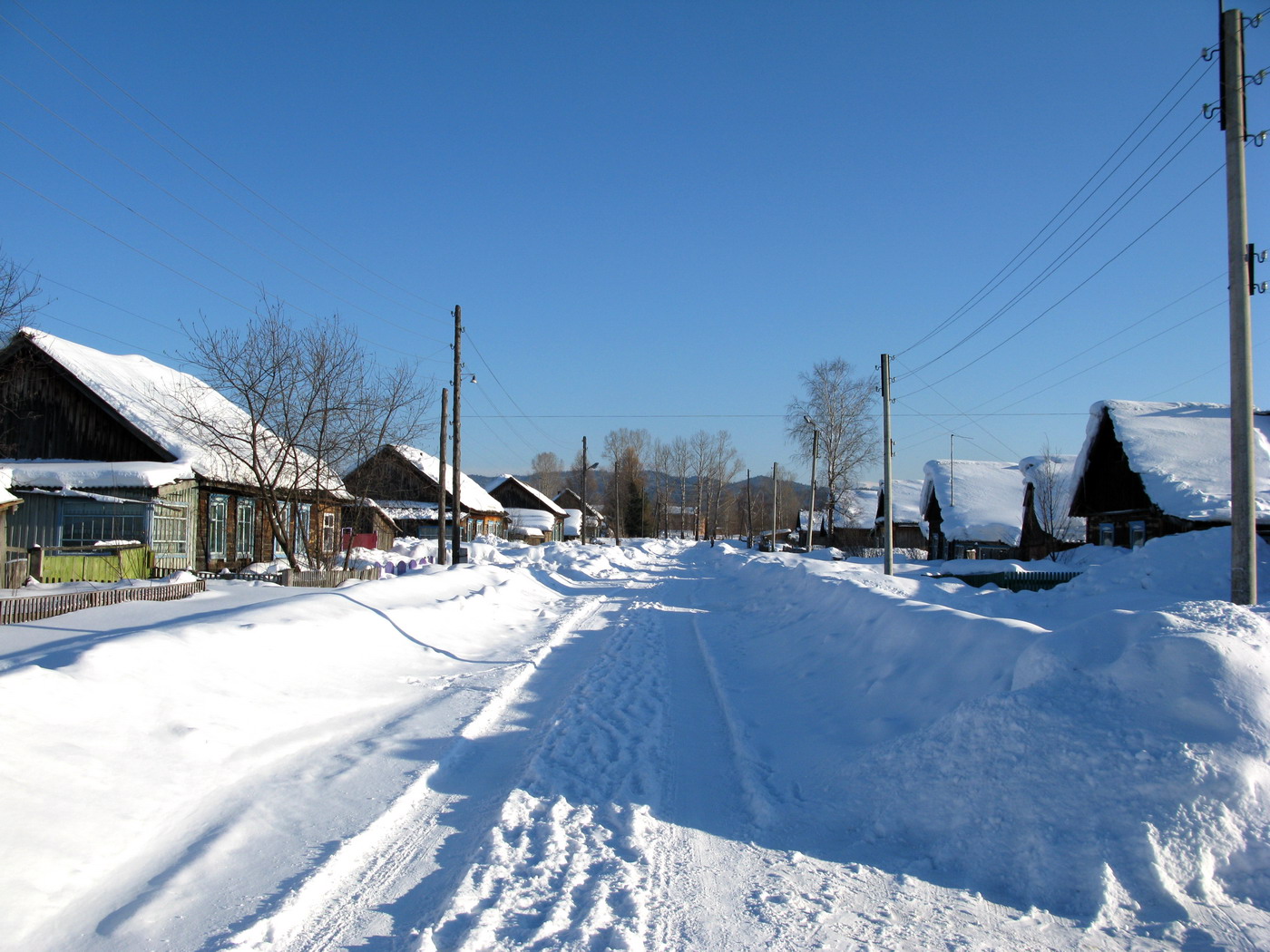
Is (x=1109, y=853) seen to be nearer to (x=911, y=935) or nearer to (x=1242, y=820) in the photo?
(x=1242, y=820)

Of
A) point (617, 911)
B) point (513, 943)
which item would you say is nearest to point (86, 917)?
point (513, 943)

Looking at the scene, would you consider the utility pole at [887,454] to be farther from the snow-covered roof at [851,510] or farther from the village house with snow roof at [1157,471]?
the snow-covered roof at [851,510]

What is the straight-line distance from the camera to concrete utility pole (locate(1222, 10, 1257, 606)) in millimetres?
8602

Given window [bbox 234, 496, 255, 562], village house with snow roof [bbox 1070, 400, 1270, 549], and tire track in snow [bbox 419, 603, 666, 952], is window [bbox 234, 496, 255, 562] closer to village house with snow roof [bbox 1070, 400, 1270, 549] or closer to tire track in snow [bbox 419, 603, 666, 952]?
tire track in snow [bbox 419, 603, 666, 952]

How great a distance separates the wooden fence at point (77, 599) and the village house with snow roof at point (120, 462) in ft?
20.8

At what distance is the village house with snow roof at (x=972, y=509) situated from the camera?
39156mm

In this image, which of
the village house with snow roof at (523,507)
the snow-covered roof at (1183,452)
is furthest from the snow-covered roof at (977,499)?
the village house with snow roof at (523,507)

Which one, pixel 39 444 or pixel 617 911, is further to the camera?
pixel 39 444

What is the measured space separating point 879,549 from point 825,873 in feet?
152

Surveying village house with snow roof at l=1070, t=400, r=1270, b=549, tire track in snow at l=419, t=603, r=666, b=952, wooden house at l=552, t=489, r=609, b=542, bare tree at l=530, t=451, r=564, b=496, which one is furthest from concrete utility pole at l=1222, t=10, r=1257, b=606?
bare tree at l=530, t=451, r=564, b=496

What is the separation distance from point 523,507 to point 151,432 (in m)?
50.0

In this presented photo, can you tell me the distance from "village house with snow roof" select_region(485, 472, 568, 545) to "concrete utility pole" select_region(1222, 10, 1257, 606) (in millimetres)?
58001

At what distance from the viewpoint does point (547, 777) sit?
577 cm

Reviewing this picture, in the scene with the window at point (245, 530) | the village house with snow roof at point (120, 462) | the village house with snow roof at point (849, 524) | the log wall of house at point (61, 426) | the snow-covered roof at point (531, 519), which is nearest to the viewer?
the village house with snow roof at point (120, 462)
